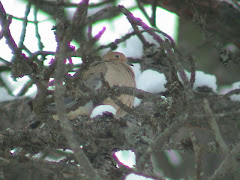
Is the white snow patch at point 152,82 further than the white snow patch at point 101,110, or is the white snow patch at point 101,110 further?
the white snow patch at point 152,82

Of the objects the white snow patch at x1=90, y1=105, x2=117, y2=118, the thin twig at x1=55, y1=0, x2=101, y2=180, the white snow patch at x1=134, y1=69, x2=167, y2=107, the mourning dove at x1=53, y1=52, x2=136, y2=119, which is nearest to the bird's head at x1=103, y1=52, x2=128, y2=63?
the mourning dove at x1=53, y1=52, x2=136, y2=119

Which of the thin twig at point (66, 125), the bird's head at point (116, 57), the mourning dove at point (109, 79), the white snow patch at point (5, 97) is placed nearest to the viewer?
the thin twig at point (66, 125)

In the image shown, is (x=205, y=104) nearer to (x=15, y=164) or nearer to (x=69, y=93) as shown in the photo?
(x=69, y=93)

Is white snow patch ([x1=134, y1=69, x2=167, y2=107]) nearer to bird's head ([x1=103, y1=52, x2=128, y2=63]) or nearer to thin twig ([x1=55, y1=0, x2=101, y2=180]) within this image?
bird's head ([x1=103, y1=52, x2=128, y2=63])

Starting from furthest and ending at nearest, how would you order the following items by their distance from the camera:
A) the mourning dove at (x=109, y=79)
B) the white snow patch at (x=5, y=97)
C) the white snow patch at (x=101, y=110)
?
the white snow patch at (x=5, y=97)
the mourning dove at (x=109, y=79)
the white snow patch at (x=101, y=110)

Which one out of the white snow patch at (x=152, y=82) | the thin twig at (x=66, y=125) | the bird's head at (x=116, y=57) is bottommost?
the thin twig at (x=66, y=125)

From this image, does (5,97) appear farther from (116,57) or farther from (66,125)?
(66,125)

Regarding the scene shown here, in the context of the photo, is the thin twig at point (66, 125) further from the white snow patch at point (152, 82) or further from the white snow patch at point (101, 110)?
the white snow patch at point (152, 82)

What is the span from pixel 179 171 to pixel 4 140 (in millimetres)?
3106

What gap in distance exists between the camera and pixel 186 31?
6.96 meters

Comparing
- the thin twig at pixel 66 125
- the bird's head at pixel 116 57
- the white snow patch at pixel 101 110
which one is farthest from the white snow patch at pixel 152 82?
the thin twig at pixel 66 125

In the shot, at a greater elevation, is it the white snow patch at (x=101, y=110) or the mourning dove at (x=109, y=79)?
the mourning dove at (x=109, y=79)

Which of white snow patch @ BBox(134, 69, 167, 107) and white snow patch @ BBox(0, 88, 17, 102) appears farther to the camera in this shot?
white snow patch @ BBox(0, 88, 17, 102)

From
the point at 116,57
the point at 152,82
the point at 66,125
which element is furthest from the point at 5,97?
the point at 66,125
